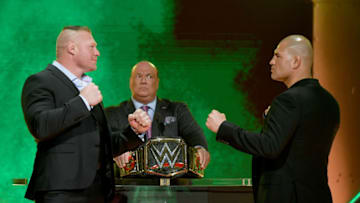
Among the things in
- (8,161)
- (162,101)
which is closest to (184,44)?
(162,101)

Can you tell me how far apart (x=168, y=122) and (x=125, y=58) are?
3.45ft

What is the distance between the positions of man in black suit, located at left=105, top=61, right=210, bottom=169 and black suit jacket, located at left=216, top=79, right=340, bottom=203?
1360mm

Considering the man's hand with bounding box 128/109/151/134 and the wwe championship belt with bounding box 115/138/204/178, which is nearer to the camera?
the man's hand with bounding box 128/109/151/134

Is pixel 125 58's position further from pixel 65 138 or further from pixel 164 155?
pixel 65 138

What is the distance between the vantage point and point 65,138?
7.07 feet

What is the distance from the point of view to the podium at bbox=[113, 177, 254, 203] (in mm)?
2785

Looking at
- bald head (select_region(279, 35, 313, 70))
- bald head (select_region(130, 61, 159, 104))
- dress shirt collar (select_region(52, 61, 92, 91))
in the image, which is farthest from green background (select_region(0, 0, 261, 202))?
dress shirt collar (select_region(52, 61, 92, 91))

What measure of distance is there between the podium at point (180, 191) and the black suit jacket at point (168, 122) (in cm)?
74

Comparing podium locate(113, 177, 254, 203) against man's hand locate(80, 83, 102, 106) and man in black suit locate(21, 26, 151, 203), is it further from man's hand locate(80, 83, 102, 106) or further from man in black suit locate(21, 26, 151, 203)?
man's hand locate(80, 83, 102, 106)

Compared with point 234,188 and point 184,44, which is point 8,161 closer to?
point 184,44

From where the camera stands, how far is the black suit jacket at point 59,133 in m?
2.07

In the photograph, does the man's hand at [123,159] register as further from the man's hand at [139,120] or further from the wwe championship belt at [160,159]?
the man's hand at [139,120]

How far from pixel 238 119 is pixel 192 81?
0.55 meters

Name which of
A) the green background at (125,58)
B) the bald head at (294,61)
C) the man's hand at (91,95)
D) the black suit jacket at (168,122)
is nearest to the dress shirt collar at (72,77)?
the man's hand at (91,95)
